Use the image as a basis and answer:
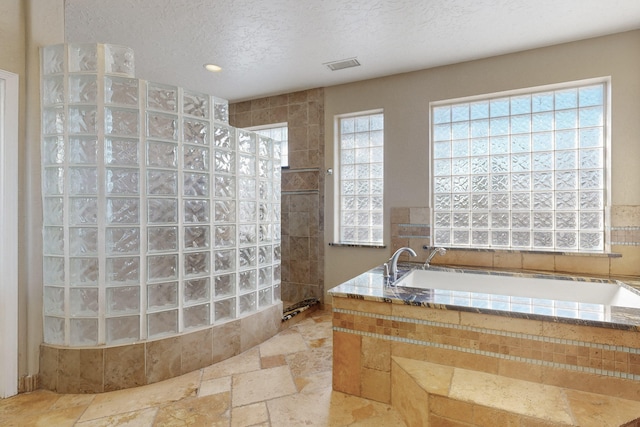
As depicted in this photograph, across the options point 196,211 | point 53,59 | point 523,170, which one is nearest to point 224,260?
point 196,211

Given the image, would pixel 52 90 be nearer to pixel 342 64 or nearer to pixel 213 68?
pixel 213 68

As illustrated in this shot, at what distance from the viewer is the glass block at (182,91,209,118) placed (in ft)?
7.17

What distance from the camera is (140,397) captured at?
→ 6.23 ft

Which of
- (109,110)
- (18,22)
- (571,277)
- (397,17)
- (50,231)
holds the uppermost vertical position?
(397,17)

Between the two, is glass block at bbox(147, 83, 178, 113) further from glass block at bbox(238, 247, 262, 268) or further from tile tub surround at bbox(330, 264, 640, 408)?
tile tub surround at bbox(330, 264, 640, 408)

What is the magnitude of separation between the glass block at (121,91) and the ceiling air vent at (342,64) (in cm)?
169

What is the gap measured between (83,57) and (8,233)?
1.13 metres

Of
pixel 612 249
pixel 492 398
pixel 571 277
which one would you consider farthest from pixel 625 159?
pixel 492 398

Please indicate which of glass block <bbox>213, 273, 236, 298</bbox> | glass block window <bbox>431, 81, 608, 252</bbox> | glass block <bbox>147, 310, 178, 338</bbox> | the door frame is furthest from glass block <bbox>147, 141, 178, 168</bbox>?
glass block window <bbox>431, 81, 608, 252</bbox>

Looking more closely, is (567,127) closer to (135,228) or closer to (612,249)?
(612,249)

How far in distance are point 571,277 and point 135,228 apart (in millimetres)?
3085

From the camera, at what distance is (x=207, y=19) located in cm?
233

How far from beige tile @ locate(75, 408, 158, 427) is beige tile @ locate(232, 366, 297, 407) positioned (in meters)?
0.44

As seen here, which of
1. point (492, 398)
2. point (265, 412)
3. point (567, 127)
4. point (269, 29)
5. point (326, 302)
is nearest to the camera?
point (492, 398)
